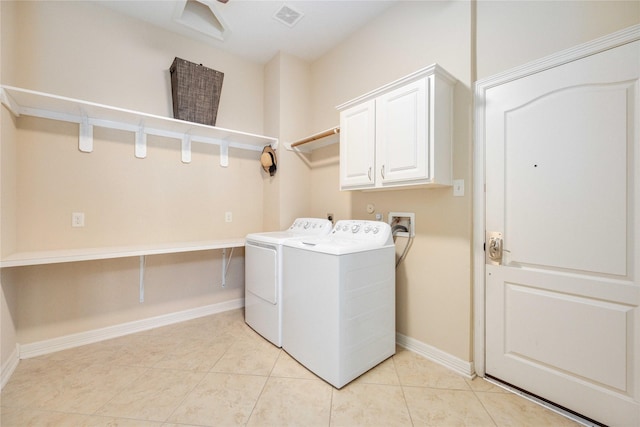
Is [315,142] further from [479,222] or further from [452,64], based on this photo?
[479,222]

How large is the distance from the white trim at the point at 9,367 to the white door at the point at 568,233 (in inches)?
123

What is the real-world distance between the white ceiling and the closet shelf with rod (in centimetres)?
98

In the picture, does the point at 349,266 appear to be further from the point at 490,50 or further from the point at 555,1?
the point at 555,1

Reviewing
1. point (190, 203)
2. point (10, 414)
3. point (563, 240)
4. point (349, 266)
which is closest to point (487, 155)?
point (563, 240)

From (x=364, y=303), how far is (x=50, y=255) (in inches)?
87.3

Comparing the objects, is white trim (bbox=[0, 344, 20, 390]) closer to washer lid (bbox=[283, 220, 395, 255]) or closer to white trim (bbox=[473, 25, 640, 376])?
washer lid (bbox=[283, 220, 395, 255])

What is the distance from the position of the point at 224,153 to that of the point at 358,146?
5.24 feet

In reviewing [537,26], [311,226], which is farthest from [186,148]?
[537,26]

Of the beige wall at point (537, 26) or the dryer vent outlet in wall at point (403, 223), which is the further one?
the dryer vent outlet in wall at point (403, 223)

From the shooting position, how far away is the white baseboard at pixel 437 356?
1766 mm

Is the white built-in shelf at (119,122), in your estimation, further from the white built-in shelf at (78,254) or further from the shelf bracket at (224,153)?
the white built-in shelf at (78,254)

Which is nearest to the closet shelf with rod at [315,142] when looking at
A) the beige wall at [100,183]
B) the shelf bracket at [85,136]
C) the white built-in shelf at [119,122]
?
the white built-in shelf at [119,122]

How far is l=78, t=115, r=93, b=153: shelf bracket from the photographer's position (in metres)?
2.14

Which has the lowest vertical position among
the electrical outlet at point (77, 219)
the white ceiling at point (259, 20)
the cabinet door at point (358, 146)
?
the electrical outlet at point (77, 219)
